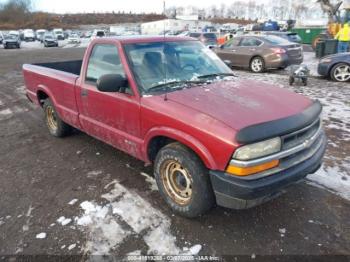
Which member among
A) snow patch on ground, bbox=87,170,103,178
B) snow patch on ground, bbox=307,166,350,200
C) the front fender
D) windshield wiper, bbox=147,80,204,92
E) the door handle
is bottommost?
snow patch on ground, bbox=87,170,103,178

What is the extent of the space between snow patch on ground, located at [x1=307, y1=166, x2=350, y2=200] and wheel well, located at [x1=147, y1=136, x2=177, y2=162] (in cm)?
196

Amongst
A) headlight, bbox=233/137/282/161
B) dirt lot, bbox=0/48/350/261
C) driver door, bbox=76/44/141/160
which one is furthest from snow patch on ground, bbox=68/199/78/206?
headlight, bbox=233/137/282/161

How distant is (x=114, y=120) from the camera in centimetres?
388

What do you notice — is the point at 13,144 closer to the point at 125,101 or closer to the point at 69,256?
the point at 125,101

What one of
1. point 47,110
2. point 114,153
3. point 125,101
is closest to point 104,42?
point 125,101

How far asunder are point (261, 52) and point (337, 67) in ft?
10.8

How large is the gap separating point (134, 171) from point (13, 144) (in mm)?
2652

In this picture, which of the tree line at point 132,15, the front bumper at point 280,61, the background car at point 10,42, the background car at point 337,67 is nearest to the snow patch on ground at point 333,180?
the background car at point 337,67

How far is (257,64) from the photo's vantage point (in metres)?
13.1

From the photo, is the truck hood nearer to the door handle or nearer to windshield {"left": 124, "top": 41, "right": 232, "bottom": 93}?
windshield {"left": 124, "top": 41, "right": 232, "bottom": 93}

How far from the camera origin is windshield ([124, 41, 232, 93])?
357 cm

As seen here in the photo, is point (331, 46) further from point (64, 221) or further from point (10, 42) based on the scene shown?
point (10, 42)

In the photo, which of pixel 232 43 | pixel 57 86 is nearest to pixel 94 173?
pixel 57 86

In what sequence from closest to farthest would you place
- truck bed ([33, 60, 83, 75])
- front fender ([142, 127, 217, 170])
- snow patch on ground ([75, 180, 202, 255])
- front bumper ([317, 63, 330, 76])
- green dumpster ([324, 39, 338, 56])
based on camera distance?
front fender ([142, 127, 217, 170]) → snow patch on ground ([75, 180, 202, 255]) → truck bed ([33, 60, 83, 75]) → front bumper ([317, 63, 330, 76]) → green dumpster ([324, 39, 338, 56])
